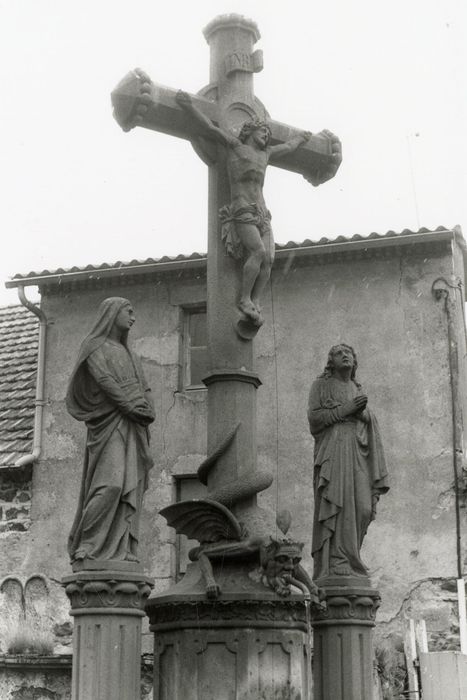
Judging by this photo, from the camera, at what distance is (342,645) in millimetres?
6727

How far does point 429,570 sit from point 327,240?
4.36 metres

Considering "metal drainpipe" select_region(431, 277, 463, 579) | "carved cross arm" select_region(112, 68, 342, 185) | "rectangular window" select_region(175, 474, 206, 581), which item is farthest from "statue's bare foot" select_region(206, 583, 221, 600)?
"rectangular window" select_region(175, 474, 206, 581)

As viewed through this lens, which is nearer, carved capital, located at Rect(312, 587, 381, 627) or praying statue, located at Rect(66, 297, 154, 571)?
praying statue, located at Rect(66, 297, 154, 571)

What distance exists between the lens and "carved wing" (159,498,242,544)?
6.18 metres

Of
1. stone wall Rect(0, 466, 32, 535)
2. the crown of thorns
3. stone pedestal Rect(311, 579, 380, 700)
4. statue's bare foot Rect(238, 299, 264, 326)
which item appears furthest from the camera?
stone wall Rect(0, 466, 32, 535)

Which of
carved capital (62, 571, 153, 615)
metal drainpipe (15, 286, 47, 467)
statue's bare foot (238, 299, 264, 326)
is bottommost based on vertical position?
carved capital (62, 571, 153, 615)

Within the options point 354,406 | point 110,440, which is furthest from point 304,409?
point 110,440

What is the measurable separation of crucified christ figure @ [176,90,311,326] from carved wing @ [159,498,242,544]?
1227 mm

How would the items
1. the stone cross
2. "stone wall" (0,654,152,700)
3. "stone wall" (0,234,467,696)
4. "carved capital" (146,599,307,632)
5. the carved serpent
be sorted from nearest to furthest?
"carved capital" (146,599,307,632) < the carved serpent < the stone cross < "stone wall" (0,654,152,700) < "stone wall" (0,234,467,696)

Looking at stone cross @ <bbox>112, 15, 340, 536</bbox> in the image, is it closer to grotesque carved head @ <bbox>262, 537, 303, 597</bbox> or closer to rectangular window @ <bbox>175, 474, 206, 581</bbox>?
grotesque carved head @ <bbox>262, 537, 303, 597</bbox>

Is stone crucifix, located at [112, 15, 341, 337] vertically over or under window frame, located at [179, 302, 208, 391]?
under

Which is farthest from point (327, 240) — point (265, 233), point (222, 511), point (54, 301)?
point (222, 511)

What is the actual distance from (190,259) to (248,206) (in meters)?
8.56

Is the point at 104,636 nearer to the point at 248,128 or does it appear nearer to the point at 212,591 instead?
the point at 212,591
